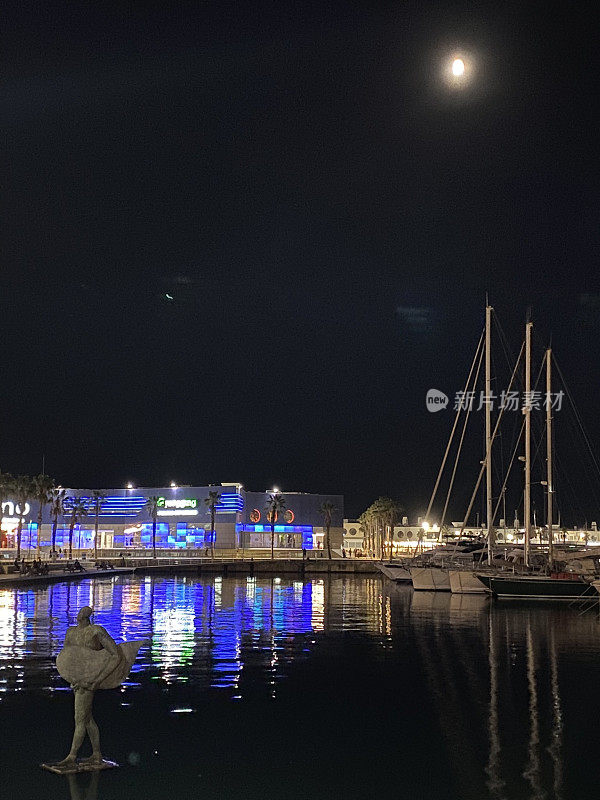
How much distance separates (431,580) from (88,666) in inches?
2226

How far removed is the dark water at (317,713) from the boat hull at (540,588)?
17.7 meters

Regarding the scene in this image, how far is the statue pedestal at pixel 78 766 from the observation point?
1259 centimetres

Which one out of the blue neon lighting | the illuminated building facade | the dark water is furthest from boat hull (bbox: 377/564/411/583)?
the illuminated building facade

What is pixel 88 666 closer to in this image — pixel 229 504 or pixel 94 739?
pixel 94 739

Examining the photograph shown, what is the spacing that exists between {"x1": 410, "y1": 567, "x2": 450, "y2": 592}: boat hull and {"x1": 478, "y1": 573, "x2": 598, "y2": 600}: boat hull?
1080 centimetres

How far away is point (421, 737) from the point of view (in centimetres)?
1564

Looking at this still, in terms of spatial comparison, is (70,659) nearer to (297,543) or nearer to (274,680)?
(274,680)

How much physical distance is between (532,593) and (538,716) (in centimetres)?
3835

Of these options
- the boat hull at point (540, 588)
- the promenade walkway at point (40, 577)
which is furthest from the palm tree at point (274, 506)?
the boat hull at point (540, 588)

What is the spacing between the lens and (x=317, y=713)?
17938 millimetres

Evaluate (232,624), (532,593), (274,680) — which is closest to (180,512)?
(532,593)

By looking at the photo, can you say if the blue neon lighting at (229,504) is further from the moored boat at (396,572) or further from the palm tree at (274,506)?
the moored boat at (396,572)

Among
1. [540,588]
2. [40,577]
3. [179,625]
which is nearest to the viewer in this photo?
[179,625]

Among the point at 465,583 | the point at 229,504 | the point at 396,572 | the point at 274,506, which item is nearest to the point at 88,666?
the point at 465,583
